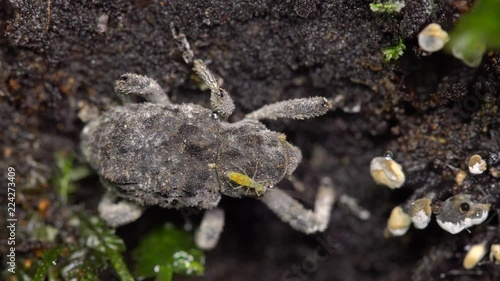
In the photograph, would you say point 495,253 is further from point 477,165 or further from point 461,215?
point 477,165

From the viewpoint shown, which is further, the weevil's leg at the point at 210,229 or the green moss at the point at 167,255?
the weevil's leg at the point at 210,229

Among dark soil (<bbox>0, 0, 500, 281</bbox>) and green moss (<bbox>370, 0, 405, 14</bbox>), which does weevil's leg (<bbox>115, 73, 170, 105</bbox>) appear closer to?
dark soil (<bbox>0, 0, 500, 281</bbox>)

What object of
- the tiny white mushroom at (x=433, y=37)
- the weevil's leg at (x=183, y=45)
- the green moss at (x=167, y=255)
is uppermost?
the tiny white mushroom at (x=433, y=37)

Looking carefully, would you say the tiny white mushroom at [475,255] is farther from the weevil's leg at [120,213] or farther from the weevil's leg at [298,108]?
the weevil's leg at [120,213]

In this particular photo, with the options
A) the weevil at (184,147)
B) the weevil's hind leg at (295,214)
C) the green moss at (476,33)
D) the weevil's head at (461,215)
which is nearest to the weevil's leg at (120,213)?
the weevil at (184,147)

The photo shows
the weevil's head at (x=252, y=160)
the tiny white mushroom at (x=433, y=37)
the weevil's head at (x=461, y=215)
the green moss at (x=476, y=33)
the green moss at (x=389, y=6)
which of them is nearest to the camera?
the green moss at (x=476, y=33)

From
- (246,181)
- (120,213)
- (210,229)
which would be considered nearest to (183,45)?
(246,181)

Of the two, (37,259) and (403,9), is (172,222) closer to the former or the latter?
(37,259)
